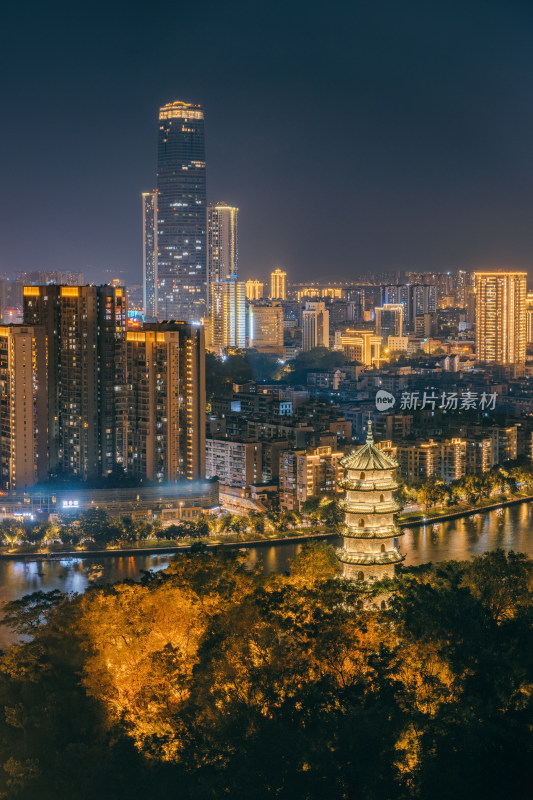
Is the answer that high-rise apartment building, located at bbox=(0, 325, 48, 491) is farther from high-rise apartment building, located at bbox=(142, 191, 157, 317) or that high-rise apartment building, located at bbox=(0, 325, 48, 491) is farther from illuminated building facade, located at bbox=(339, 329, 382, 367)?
high-rise apartment building, located at bbox=(142, 191, 157, 317)

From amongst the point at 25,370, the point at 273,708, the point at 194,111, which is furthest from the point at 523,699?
the point at 194,111

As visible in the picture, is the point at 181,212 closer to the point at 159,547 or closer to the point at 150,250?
the point at 150,250

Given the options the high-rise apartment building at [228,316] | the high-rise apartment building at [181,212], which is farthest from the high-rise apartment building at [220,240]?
the high-rise apartment building at [228,316]

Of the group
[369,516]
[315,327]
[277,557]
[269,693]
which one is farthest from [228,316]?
[269,693]

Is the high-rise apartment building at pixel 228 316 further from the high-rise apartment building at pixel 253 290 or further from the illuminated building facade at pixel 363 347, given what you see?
the high-rise apartment building at pixel 253 290

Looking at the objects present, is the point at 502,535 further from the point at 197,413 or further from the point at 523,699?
the point at 523,699

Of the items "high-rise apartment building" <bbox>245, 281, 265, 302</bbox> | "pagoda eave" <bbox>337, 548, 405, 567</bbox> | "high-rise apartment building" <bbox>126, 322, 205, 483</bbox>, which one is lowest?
"pagoda eave" <bbox>337, 548, 405, 567</bbox>

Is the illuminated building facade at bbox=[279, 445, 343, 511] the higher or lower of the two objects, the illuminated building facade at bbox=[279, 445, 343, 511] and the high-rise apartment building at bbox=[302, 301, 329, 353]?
the lower

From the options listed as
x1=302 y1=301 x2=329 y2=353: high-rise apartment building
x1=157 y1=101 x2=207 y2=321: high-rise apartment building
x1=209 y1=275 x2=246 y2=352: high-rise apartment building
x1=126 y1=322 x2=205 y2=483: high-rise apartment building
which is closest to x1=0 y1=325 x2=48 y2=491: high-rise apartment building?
x1=126 y1=322 x2=205 y2=483: high-rise apartment building
